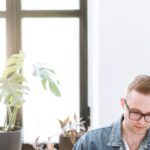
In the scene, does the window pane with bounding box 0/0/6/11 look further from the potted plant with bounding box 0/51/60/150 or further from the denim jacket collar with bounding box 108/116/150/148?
the denim jacket collar with bounding box 108/116/150/148

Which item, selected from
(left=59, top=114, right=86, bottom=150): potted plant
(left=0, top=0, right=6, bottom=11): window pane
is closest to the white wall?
(left=59, top=114, right=86, bottom=150): potted plant

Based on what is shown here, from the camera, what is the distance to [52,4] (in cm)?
325

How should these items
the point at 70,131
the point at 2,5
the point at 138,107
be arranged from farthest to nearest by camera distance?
the point at 2,5
the point at 70,131
the point at 138,107

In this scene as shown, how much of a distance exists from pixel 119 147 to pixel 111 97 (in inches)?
47.9

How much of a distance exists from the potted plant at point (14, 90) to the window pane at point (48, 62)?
288mm

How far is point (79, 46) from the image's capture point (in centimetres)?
326

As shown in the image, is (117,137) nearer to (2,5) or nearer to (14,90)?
(14,90)

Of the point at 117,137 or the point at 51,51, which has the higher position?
the point at 51,51

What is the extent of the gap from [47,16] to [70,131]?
1.20 m

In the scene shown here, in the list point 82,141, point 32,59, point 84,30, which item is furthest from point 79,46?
point 82,141

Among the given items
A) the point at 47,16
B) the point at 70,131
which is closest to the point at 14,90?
the point at 70,131

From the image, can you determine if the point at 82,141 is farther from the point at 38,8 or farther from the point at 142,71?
the point at 38,8

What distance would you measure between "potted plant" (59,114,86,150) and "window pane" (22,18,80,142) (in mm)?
263

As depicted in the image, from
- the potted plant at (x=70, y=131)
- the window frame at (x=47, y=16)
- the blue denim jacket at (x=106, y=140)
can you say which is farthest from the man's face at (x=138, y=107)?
the window frame at (x=47, y=16)
